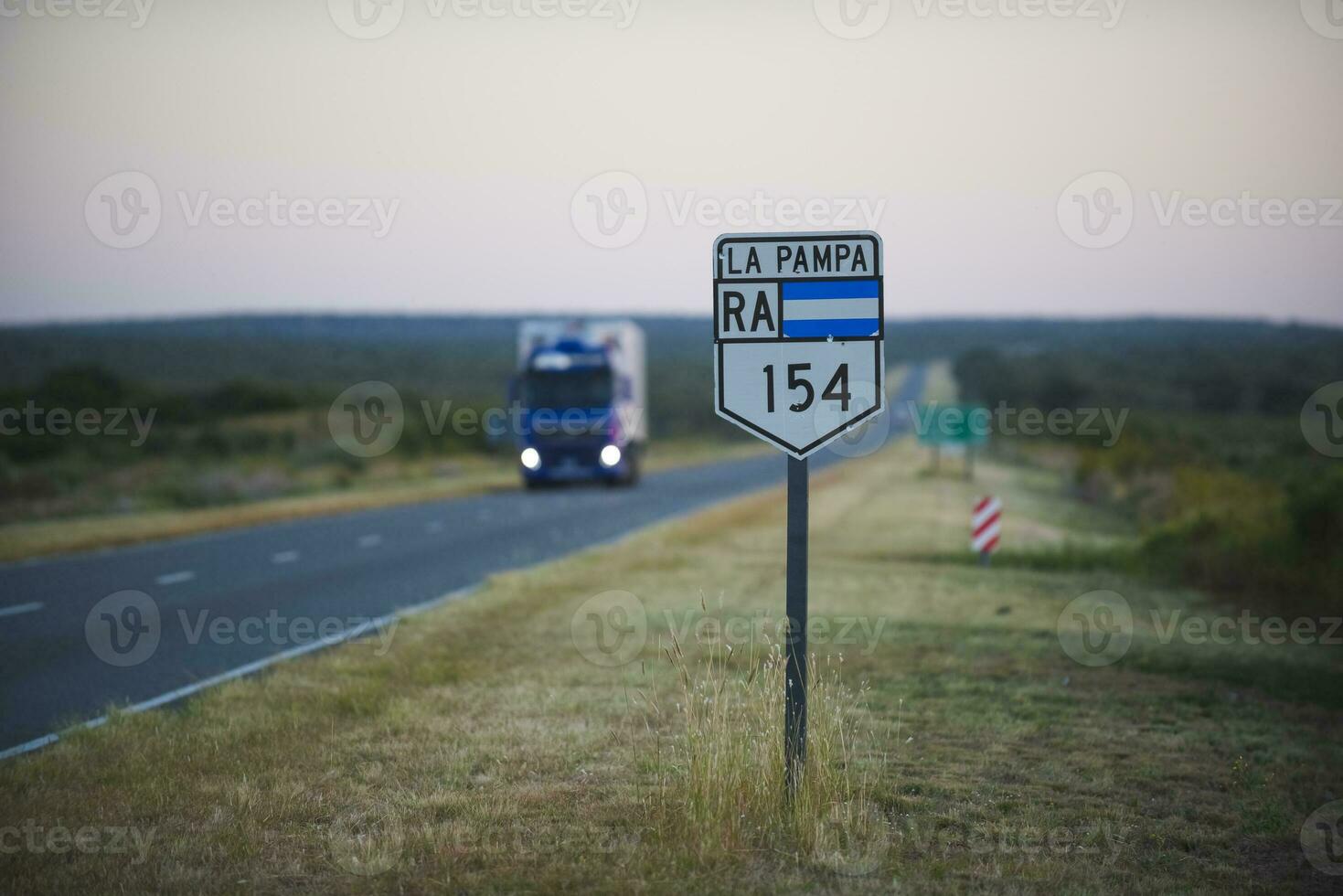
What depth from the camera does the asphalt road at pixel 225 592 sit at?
948cm

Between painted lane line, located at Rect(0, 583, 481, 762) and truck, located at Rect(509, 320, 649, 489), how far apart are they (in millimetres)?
16859

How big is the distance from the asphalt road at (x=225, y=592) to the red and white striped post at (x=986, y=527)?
614 cm

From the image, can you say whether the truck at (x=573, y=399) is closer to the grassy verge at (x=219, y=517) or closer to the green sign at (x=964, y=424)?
the grassy verge at (x=219, y=517)

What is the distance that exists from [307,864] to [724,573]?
1065 cm

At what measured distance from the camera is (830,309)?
562 centimetres

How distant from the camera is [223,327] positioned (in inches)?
6452

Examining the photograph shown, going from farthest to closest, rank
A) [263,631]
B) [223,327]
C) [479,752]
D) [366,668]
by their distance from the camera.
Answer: [223,327], [263,631], [366,668], [479,752]

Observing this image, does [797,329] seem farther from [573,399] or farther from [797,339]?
[573,399]

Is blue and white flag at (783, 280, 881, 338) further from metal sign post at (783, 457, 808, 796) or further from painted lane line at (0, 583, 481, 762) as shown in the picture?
painted lane line at (0, 583, 481, 762)

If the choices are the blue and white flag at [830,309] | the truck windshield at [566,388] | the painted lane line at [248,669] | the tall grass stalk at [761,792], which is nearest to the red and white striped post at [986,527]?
the painted lane line at [248,669]

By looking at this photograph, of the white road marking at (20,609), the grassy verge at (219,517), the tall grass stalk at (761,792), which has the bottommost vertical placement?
the grassy verge at (219,517)

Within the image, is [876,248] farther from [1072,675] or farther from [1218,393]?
[1218,393]

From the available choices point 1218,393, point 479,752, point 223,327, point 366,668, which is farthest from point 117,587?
point 223,327

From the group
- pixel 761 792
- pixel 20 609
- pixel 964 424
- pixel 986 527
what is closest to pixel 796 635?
pixel 761 792
